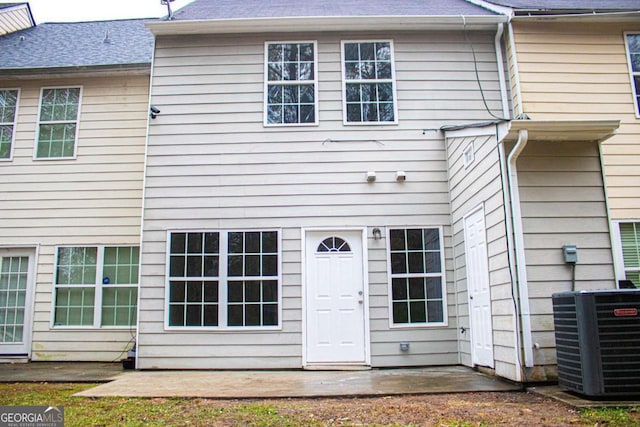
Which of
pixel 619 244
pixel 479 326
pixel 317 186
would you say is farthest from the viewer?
pixel 317 186

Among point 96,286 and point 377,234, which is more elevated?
point 377,234

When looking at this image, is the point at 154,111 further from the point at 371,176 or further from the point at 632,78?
the point at 632,78

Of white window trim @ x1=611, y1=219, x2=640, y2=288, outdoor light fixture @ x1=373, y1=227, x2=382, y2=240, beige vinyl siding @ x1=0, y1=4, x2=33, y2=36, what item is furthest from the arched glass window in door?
beige vinyl siding @ x1=0, y1=4, x2=33, y2=36

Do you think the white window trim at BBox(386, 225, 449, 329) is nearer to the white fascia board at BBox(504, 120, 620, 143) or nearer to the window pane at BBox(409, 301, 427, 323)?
the window pane at BBox(409, 301, 427, 323)

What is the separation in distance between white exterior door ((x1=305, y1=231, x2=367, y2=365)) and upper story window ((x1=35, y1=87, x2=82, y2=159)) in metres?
4.32

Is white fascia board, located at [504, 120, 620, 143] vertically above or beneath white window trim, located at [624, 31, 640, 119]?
beneath

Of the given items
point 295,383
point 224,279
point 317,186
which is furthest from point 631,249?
point 224,279

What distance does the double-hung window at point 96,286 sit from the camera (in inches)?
303

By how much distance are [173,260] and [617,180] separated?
5.98 metres

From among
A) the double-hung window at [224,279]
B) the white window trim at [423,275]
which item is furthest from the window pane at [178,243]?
the white window trim at [423,275]

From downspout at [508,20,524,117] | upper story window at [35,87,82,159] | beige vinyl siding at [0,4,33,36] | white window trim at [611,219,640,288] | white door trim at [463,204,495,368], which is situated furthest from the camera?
beige vinyl siding at [0,4,33,36]

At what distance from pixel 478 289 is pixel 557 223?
123cm

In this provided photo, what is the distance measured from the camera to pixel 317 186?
7.09 meters

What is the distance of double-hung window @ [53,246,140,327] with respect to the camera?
25.2ft
